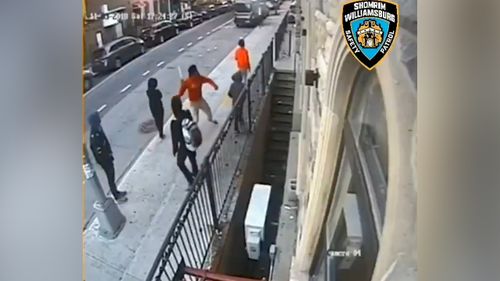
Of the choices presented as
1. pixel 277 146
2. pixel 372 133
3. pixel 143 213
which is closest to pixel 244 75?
pixel 277 146

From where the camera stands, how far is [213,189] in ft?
8.28

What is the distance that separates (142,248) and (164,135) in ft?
1.32

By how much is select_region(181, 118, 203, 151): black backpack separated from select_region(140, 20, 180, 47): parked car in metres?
0.30

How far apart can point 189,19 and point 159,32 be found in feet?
0.39

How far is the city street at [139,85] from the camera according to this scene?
241 centimetres

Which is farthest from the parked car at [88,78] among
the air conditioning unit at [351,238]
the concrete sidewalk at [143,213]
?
the air conditioning unit at [351,238]

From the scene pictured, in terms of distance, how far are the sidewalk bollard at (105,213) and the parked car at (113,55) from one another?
303 mm

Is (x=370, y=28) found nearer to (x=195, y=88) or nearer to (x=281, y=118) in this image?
(x=281, y=118)

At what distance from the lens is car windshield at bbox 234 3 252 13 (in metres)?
2.46

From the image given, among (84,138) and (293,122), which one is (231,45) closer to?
(293,122)

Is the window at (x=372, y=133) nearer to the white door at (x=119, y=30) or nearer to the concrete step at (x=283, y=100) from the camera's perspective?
the concrete step at (x=283, y=100)
